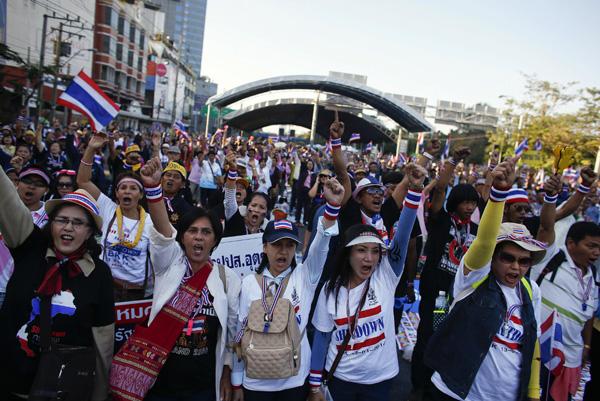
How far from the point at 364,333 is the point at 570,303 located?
182 cm

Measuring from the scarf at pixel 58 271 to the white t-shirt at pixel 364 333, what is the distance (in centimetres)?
154

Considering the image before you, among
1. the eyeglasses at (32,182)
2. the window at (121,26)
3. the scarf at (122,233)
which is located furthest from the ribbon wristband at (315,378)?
the window at (121,26)

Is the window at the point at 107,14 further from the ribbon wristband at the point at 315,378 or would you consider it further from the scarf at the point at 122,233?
the ribbon wristband at the point at 315,378

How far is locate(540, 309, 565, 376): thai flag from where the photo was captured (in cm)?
288

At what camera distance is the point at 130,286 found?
3654mm

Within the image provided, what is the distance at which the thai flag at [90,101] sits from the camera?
5.32 m

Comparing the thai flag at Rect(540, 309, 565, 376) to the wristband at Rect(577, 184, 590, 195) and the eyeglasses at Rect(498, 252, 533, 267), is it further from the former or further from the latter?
the wristband at Rect(577, 184, 590, 195)

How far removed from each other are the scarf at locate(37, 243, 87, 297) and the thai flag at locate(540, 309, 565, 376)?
323cm

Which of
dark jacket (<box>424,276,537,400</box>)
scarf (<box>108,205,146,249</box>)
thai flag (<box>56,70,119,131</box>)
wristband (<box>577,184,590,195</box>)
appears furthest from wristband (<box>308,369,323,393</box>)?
thai flag (<box>56,70,119,131</box>)

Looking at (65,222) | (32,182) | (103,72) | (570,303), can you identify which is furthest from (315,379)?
(103,72)

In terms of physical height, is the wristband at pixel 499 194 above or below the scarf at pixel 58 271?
above

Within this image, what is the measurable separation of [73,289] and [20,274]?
0.97 ft

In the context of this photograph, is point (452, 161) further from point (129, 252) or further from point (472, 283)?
point (129, 252)

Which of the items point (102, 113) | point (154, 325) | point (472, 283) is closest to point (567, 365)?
point (472, 283)
